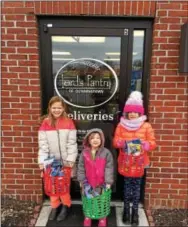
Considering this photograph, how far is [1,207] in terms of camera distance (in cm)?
355

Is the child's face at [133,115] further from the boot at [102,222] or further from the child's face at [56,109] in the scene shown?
the boot at [102,222]

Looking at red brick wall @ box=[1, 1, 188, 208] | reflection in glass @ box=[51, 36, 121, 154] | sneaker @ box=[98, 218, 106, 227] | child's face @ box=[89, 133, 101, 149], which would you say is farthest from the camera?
reflection in glass @ box=[51, 36, 121, 154]

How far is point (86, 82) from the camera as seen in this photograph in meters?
3.53

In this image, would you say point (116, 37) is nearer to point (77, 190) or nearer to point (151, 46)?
point (151, 46)

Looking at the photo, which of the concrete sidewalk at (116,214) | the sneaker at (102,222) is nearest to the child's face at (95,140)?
the sneaker at (102,222)

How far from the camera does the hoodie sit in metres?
3.00

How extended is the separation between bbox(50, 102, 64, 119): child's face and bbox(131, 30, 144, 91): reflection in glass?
101cm

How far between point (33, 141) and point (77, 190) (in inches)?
37.6

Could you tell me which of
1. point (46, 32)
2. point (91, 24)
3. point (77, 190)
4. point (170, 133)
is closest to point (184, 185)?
point (170, 133)

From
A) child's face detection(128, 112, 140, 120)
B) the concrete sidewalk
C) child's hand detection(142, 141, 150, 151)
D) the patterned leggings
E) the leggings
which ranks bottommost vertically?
the concrete sidewalk

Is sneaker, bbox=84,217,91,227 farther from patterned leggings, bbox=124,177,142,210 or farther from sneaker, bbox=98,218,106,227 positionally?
patterned leggings, bbox=124,177,142,210

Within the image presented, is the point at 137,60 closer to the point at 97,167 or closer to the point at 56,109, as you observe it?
the point at 56,109

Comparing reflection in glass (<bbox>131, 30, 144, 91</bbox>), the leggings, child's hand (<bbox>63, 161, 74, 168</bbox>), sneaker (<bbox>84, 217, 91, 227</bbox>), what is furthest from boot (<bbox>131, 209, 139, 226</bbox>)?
reflection in glass (<bbox>131, 30, 144, 91</bbox>)

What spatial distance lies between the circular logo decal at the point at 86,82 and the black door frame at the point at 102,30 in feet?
0.55
